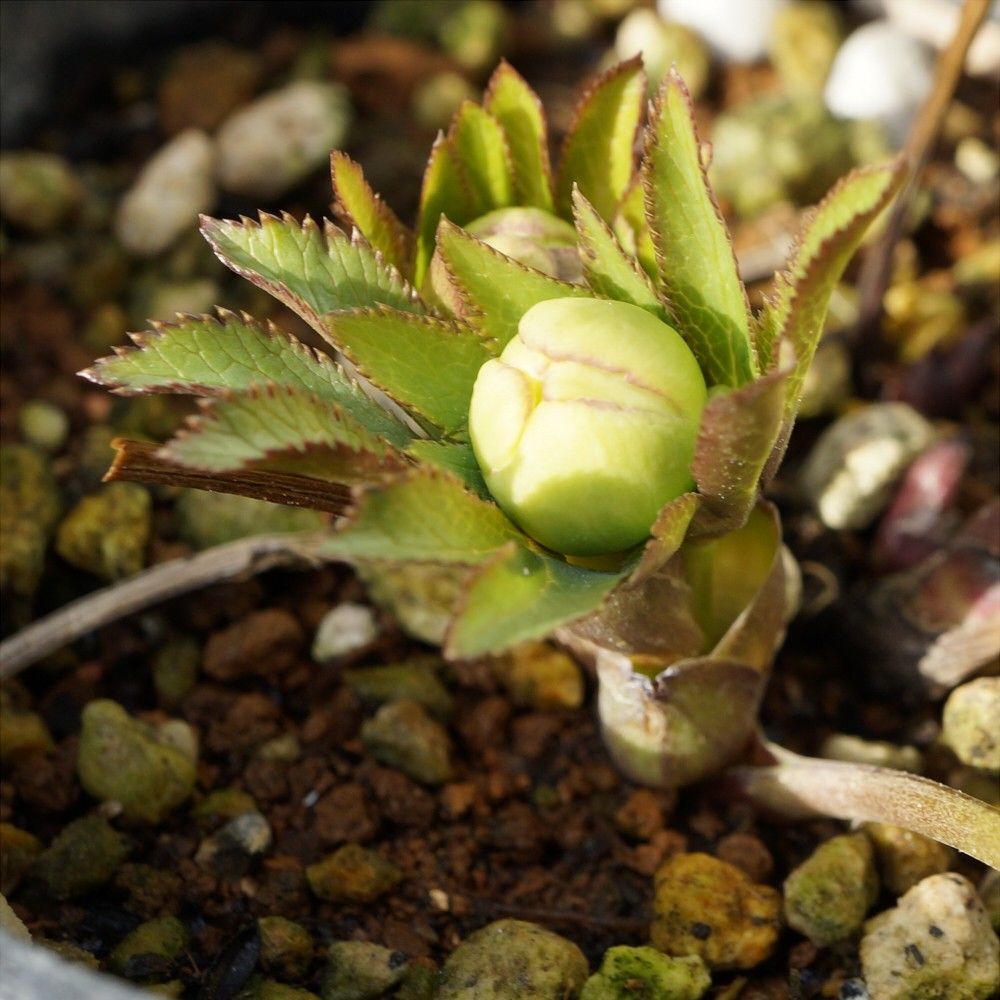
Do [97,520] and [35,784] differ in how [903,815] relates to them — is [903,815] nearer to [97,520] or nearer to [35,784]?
[35,784]

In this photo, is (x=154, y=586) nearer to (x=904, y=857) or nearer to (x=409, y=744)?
(x=409, y=744)

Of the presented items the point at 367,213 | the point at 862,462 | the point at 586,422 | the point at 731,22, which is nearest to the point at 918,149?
the point at 862,462

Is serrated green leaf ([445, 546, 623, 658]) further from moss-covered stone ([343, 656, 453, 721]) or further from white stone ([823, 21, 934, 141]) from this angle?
white stone ([823, 21, 934, 141])

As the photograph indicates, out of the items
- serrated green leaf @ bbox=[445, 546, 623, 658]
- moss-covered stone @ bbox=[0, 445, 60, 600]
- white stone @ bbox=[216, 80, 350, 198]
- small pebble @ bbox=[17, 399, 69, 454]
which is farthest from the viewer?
white stone @ bbox=[216, 80, 350, 198]

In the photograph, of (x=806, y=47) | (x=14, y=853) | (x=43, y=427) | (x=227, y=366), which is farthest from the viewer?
(x=806, y=47)

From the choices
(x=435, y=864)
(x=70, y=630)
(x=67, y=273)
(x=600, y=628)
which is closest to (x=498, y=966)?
(x=435, y=864)

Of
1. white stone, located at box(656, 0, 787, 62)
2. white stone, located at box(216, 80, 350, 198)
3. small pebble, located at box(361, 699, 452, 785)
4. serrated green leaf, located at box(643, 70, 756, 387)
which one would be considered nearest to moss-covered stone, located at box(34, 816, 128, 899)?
small pebble, located at box(361, 699, 452, 785)

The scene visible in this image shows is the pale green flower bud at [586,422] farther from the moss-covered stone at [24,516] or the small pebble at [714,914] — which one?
the moss-covered stone at [24,516]
